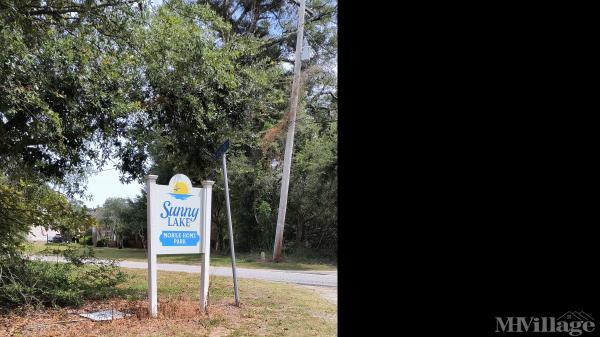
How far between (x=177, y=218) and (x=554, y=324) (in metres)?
6.47

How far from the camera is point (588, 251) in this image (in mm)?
1328

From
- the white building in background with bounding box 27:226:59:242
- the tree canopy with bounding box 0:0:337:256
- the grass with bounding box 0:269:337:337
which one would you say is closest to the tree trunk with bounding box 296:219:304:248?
the tree canopy with bounding box 0:0:337:256

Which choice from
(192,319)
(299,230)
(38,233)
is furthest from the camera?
(299,230)

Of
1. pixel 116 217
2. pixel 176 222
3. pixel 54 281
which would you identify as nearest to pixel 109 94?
pixel 176 222

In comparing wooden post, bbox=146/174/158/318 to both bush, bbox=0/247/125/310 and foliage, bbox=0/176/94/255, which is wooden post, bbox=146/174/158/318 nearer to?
bush, bbox=0/247/125/310

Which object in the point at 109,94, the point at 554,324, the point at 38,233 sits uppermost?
the point at 109,94

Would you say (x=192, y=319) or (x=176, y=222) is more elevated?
(x=176, y=222)

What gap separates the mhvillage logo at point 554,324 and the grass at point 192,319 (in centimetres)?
506

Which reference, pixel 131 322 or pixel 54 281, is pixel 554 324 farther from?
pixel 54 281

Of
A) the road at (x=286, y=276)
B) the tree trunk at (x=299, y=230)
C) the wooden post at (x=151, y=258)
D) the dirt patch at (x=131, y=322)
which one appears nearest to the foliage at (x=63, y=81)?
the wooden post at (x=151, y=258)

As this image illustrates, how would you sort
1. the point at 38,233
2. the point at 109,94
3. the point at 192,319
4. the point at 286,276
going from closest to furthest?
1. the point at 192,319
2. the point at 109,94
3. the point at 38,233
4. the point at 286,276

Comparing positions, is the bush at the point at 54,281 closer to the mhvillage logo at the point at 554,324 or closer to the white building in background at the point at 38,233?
the white building in background at the point at 38,233

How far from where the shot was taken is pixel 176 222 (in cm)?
729

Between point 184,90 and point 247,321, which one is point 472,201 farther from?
point 184,90
